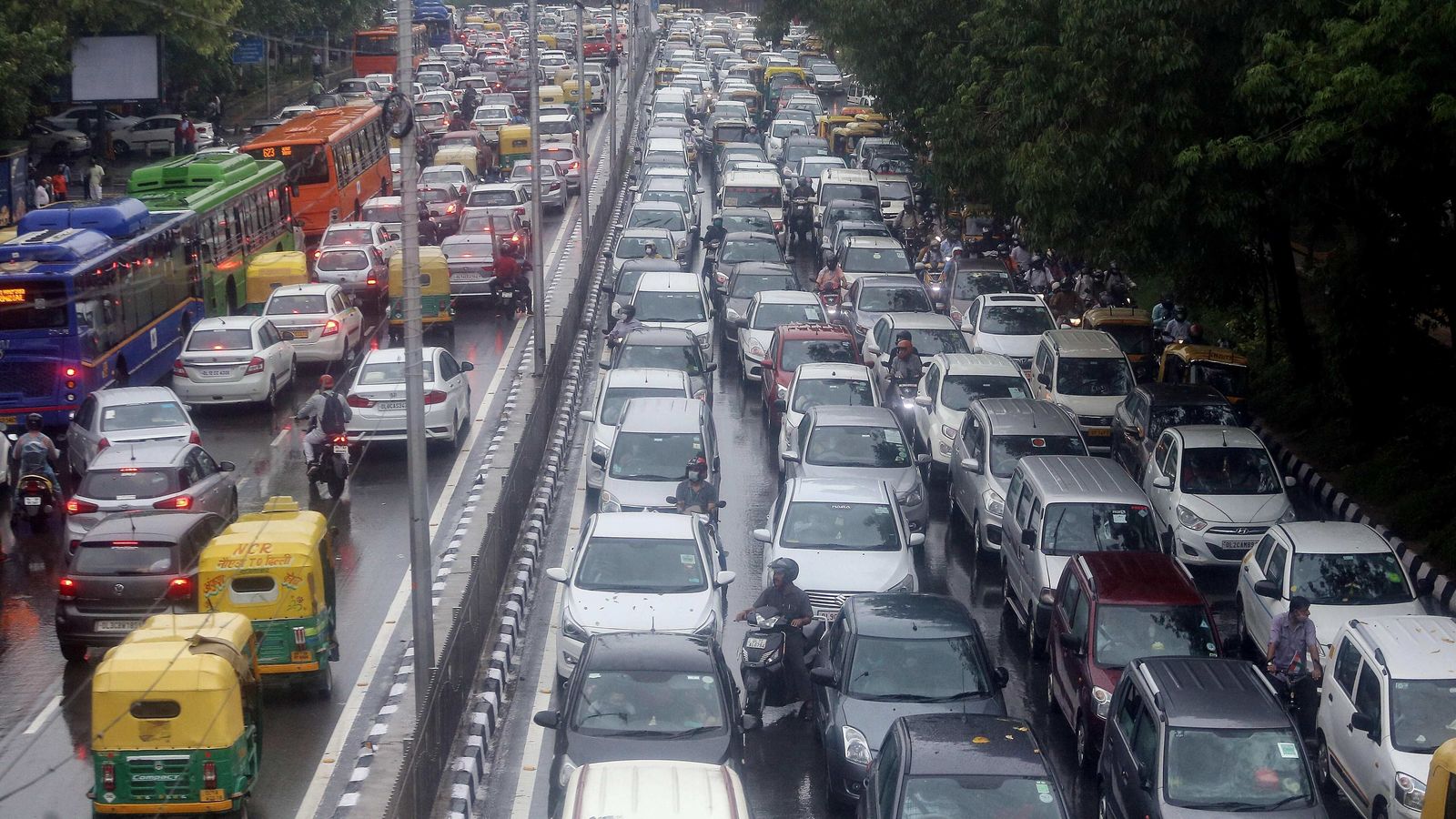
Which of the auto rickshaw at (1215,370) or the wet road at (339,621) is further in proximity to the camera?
the auto rickshaw at (1215,370)

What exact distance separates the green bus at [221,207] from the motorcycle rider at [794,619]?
18.8m

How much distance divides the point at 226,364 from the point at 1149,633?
16.4 m

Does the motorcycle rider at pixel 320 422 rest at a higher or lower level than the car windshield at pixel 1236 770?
lower

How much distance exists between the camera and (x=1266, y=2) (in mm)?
19984

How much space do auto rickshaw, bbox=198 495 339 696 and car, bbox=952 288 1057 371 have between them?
15244 millimetres

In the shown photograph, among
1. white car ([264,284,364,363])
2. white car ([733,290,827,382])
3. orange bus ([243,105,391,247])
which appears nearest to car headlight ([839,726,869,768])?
white car ([733,290,827,382])

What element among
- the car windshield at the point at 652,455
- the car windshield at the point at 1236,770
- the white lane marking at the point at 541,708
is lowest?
the white lane marking at the point at 541,708

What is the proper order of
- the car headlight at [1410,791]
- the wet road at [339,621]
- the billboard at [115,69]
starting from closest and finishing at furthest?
the car headlight at [1410,791] < the wet road at [339,621] < the billboard at [115,69]

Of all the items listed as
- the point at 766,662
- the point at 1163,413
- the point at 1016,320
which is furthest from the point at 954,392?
the point at 766,662

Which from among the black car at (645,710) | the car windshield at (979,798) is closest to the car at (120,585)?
the black car at (645,710)

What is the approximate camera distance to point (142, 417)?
2180 centimetres

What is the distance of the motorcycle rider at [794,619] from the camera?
49.3ft

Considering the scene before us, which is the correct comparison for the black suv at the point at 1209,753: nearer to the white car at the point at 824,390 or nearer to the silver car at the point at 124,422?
the white car at the point at 824,390

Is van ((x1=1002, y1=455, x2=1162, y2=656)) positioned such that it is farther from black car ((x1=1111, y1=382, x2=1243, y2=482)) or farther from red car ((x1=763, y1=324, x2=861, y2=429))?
red car ((x1=763, y1=324, x2=861, y2=429))
